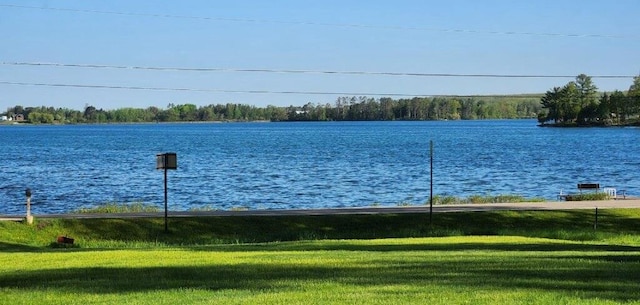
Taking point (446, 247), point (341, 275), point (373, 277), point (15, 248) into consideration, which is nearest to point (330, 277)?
point (341, 275)

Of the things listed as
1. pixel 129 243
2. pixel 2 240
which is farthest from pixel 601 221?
pixel 2 240

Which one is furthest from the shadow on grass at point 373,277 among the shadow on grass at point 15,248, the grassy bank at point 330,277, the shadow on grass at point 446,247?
the shadow on grass at point 15,248

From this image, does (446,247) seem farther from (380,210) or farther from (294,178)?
(294,178)

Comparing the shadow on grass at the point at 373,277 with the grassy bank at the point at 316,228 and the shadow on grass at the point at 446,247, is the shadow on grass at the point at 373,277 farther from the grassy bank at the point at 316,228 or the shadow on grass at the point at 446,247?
the grassy bank at the point at 316,228

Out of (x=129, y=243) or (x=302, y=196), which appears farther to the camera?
(x=302, y=196)

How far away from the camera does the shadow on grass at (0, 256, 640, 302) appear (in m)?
11.6

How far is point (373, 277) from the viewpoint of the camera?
496 inches

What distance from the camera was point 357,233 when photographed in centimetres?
3053

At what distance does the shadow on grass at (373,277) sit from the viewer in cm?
1162

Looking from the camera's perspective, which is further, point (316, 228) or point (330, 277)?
point (316, 228)

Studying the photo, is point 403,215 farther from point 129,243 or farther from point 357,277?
point 357,277

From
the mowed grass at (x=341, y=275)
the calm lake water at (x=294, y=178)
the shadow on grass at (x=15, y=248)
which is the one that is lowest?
the calm lake water at (x=294, y=178)

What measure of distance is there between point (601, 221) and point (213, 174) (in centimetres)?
4335

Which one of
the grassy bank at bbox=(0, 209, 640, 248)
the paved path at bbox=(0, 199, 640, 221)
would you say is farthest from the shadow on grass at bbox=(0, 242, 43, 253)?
the paved path at bbox=(0, 199, 640, 221)
